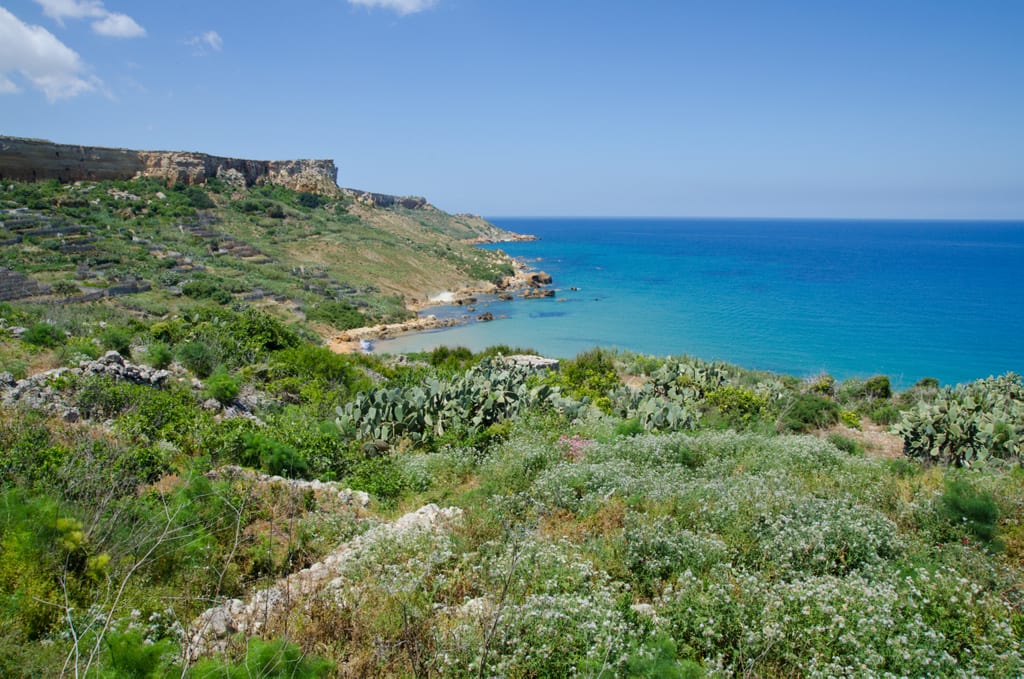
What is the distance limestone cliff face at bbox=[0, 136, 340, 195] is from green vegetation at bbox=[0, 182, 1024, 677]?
150 feet

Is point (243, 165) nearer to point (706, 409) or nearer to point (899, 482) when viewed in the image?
point (706, 409)

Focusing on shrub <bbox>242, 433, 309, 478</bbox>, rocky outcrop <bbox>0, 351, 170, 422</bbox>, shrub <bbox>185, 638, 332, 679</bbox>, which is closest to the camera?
shrub <bbox>185, 638, 332, 679</bbox>

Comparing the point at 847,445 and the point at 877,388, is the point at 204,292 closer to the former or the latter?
the point at 847,445

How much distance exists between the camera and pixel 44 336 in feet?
40.8

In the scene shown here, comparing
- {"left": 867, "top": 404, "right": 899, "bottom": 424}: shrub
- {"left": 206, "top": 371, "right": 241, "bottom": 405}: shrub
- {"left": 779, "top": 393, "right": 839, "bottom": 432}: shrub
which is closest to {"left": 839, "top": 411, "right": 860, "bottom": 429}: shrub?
{"left": 779, "top": 393, "right": 839, "bottom": 432}: shrub

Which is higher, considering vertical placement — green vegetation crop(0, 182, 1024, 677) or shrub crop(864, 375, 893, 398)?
green vegetation crop(0, 182, 1024, 677)

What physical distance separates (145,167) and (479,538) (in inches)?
2548

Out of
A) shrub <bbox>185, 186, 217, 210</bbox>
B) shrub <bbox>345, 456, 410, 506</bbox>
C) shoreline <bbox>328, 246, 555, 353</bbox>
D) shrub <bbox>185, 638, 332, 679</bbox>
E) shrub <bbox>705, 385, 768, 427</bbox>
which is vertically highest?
shrub <bbox>185, 186, 217, 210</bbox>

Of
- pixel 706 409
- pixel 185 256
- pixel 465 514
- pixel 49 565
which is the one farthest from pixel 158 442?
pixel 185 256

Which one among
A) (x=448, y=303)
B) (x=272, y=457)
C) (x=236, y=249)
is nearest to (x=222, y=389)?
(x=272, y=457)

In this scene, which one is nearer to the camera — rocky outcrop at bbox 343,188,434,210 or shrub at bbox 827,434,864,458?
shrub at bbox 827,434,864,458

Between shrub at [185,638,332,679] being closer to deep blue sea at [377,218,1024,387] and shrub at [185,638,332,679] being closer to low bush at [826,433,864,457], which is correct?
low bush at [826,433,864,457]

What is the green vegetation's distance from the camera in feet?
11.8

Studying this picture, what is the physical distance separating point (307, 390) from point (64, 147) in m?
51.7
